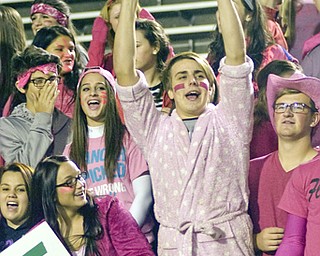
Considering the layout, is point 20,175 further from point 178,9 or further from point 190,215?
point 178,9

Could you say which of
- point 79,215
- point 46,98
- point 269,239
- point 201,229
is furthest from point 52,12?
point 269,239

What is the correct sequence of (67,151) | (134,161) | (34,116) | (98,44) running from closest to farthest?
(134,161)
(67,151)
(34,116)
(98,44)

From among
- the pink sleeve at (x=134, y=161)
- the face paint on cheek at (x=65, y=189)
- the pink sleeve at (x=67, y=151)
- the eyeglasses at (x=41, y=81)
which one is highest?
the eyeglasses at (x=41, y=81)

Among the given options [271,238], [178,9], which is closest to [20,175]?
[271,238]

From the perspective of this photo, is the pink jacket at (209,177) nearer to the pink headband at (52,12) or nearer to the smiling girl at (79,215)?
the smiling girl at (79,215)

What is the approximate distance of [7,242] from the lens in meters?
5.82

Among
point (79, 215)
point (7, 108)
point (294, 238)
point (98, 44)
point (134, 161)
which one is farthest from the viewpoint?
point (98, 44)

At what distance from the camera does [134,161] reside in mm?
5844

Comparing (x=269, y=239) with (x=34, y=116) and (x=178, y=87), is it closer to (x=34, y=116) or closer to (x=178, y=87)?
(x=178, y=87)

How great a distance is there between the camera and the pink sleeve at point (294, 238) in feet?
17.4

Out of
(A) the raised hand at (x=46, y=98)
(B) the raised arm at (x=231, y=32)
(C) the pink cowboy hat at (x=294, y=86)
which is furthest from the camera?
(A) the raised hand at (x=46, y=98)

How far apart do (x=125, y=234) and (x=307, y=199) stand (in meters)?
0.83

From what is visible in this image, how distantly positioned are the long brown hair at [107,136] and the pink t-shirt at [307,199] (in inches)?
33.6

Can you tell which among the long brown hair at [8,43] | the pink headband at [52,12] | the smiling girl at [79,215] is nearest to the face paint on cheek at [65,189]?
the smiling girl at [79,215]
